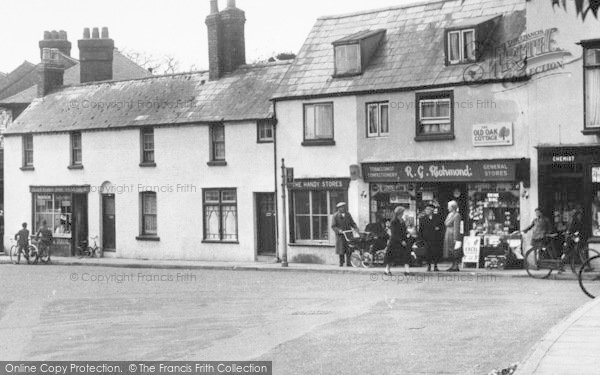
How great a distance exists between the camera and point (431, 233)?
79.5 feet

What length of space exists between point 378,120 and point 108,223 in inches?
523

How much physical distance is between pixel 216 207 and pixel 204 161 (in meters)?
1.67

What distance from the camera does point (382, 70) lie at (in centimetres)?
2958

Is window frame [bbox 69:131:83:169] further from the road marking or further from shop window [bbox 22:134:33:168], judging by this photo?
the road marking

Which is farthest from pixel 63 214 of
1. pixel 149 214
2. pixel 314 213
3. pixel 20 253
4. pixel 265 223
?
pixel 314 213

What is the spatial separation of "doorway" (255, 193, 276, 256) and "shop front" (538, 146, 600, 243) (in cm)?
985

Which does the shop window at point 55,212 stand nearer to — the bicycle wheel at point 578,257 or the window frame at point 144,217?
the window frame at point 144,217

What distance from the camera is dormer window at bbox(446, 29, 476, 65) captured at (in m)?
27.5

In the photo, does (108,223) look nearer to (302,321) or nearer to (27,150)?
(27,150)

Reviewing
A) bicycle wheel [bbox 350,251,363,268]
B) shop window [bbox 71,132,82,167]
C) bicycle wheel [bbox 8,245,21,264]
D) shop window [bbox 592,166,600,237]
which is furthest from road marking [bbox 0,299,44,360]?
shop window [bbox 71,132,82,167]

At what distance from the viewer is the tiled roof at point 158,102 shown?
33.6m

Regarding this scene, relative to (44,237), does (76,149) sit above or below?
above

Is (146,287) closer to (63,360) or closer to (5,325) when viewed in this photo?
(5,325)

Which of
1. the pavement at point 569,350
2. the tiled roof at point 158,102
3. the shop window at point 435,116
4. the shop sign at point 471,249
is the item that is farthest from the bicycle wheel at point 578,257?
the tiled roof at point 158,102
